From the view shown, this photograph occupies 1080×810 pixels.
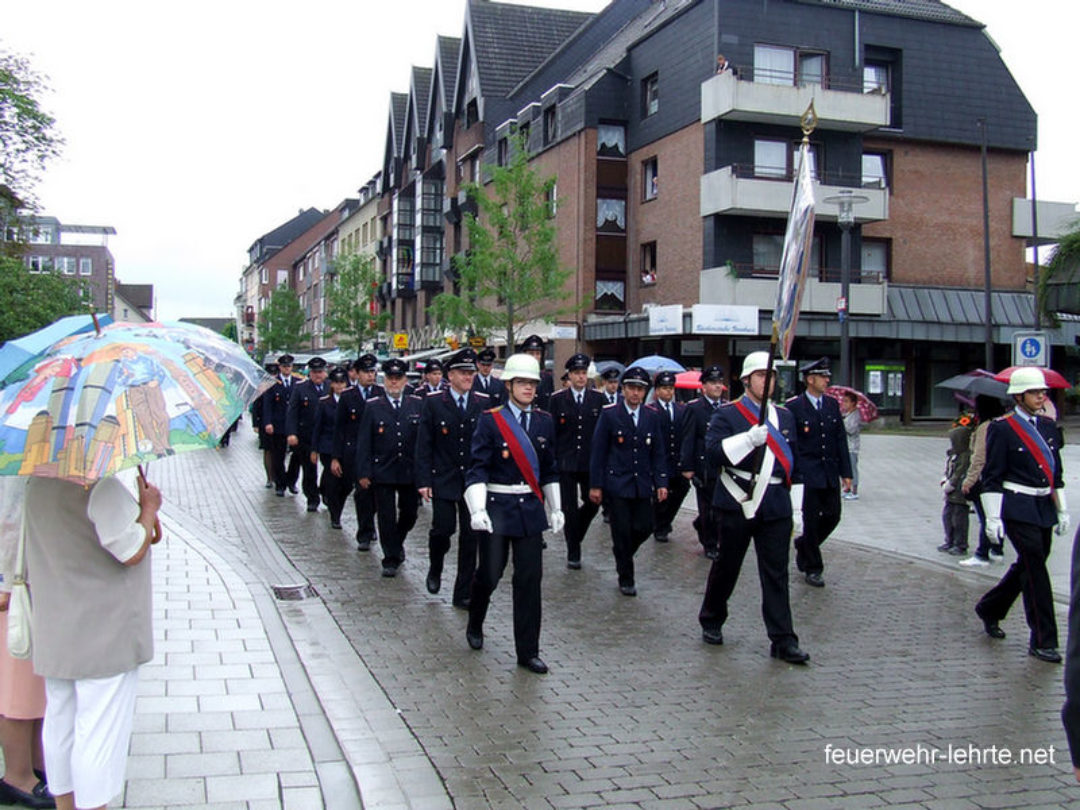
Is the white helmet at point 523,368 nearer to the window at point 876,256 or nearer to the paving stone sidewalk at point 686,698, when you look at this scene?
the paving stone sidewalk at point 686,698

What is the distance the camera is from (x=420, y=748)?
500 centimetres

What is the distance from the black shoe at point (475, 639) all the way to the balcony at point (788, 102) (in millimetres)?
27009

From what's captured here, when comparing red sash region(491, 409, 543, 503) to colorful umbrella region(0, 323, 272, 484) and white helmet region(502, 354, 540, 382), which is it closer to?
white helmet region(502, 354, 540, 382)

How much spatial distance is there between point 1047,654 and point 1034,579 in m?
0.48

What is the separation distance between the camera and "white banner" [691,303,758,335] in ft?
101

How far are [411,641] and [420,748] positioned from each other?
2.11 metres

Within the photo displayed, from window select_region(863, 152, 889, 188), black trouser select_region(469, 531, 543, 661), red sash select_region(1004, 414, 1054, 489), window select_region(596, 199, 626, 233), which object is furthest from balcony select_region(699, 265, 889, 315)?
black trouser select_region(469, 531, 543, 661)

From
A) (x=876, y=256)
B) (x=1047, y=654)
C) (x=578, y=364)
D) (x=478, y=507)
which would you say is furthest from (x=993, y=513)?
(x=876, y=256)

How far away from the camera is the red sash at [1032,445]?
7008 mm

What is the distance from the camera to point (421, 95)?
61281mm

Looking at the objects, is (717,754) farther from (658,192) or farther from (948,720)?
(658,192)

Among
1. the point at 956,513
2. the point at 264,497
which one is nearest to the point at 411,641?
the point at 956,513

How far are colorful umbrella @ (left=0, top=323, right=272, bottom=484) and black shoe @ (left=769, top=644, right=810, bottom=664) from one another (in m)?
4.11

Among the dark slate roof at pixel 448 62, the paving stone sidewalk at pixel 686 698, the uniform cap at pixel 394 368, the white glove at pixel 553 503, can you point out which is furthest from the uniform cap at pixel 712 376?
the dark slate roof at pixel 448 62
